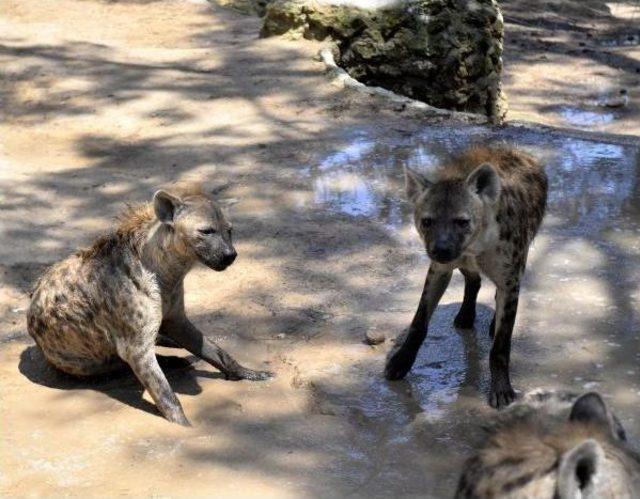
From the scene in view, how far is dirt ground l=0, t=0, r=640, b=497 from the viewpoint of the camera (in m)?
4.61

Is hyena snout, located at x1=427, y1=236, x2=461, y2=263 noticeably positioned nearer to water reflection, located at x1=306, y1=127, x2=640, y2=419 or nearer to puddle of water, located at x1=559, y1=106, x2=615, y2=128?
water reflection, located at x1=306, y1=127, x2=640, y2=419

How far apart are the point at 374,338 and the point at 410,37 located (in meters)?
5.38

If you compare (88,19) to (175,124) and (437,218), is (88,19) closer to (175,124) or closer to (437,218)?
(175,124)

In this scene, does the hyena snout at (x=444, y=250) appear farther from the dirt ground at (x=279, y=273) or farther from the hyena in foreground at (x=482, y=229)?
the dirt ground at (x=279, y=273)

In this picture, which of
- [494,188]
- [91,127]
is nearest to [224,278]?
[494,188]

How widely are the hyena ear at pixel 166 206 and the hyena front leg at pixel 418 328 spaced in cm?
129

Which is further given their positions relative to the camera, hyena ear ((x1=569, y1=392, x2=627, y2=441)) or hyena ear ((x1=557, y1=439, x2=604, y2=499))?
hyena ear ((x1=569, y1=392, x2=627, y2=441))

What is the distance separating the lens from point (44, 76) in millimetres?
9688

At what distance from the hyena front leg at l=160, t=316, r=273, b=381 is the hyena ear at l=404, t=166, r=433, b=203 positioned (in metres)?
1.11

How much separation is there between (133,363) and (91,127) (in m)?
4.18

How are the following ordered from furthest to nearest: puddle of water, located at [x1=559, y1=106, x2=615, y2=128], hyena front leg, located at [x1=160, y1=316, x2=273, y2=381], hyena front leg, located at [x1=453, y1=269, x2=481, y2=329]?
1. puddle of water, located at [x1=559, y1=106, x2=615, y2=128]
2. hyena front leg, located at [x1=453, y1=269, x2=481, y2=329]
3. hyena front leg, located at [x1=160, y1=316, x2=273, y2=381]

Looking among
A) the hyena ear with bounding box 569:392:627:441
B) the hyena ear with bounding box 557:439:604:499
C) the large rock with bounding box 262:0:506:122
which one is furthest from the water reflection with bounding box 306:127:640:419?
the hyena ear with bounding box 557:439:604:499

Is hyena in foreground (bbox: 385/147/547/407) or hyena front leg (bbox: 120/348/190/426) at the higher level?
hyena in foreground (bbox: 385/147/547/407)

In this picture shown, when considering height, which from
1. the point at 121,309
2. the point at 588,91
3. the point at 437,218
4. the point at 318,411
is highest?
the point at 437,218
